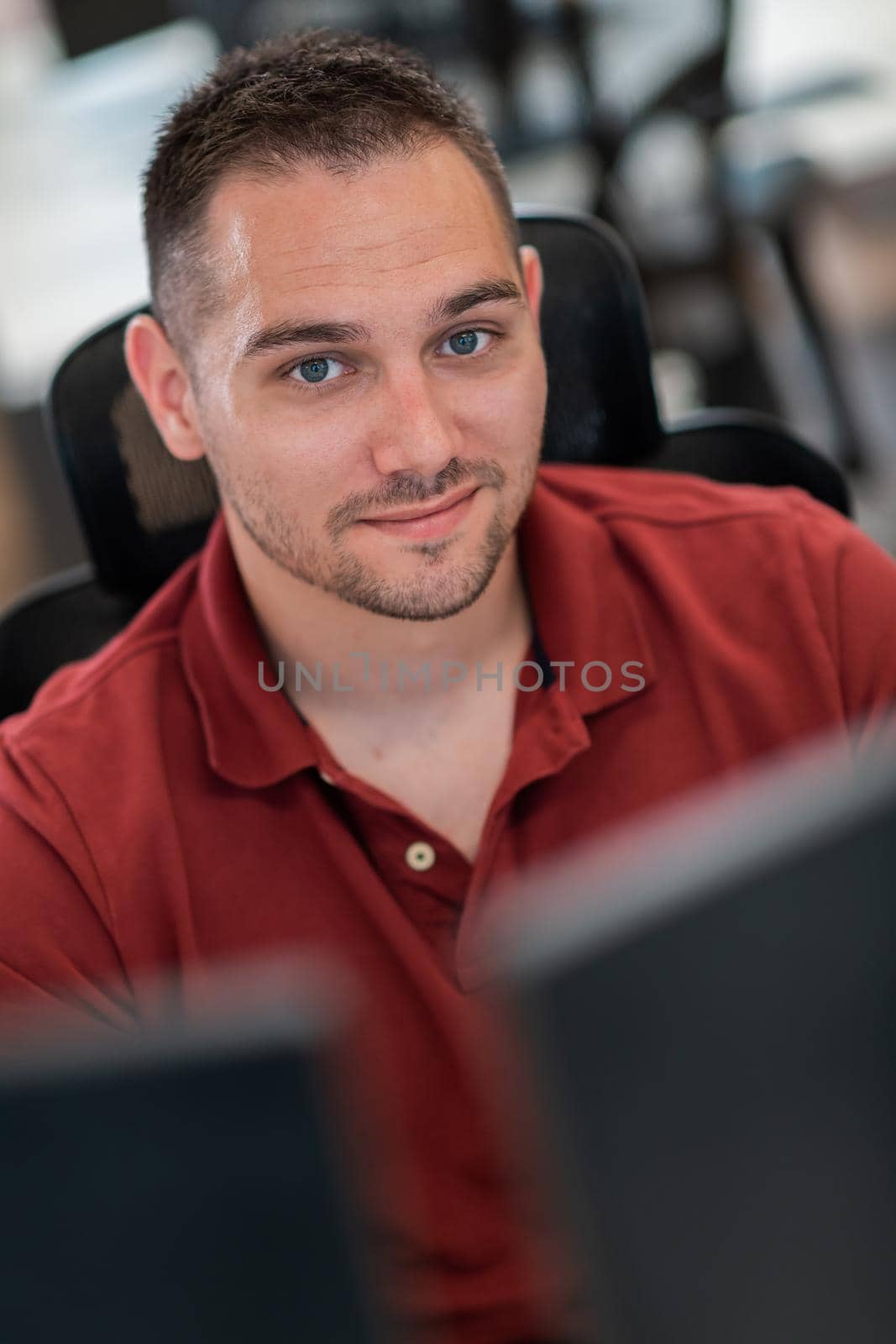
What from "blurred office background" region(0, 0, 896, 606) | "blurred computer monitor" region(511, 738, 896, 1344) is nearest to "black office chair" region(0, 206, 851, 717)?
"blurred computer monitor" region(511, 738, 896, 1344)

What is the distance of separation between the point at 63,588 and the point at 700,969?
106 centimetres

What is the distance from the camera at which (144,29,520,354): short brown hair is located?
107 centimetres

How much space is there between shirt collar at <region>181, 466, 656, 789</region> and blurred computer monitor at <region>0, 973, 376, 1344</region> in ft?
2.26

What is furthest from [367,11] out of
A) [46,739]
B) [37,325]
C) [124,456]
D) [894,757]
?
[894,757]

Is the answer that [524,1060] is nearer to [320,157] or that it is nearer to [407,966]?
[407,966]

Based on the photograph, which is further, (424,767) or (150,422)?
(150,422)

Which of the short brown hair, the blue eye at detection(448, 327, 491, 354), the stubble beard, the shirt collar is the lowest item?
the shirt collar

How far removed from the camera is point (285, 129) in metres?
1.07

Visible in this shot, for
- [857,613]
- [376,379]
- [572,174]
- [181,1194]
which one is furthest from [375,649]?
[572,174]

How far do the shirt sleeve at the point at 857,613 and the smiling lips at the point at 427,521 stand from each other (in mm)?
290

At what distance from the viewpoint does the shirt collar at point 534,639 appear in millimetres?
1140

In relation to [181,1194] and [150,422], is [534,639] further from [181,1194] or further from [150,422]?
[181,1194]

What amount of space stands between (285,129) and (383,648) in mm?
389

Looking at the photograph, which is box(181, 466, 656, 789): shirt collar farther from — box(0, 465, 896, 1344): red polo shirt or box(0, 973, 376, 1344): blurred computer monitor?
box(0, 973, 376, 1344): blurred computer monitor
